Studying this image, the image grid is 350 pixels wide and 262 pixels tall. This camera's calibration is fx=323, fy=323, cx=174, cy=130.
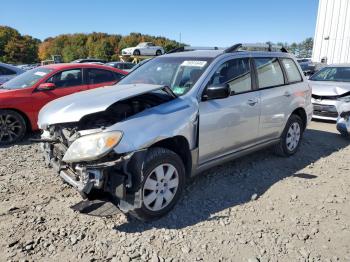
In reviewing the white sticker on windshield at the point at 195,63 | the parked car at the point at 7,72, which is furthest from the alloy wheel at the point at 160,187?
the parked car at the point at 7,72

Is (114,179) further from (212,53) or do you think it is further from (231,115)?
(212,53)

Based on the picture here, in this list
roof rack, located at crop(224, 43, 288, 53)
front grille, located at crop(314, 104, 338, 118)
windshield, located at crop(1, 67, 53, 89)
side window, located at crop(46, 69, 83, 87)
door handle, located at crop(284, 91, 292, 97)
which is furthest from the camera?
front grille, located at crop(314, 104, 338, 118)

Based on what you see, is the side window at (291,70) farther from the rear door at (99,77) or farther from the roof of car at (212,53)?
the rear door at (99,77)

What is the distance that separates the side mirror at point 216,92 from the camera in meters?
3.66

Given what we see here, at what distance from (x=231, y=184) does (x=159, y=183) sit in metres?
1.38

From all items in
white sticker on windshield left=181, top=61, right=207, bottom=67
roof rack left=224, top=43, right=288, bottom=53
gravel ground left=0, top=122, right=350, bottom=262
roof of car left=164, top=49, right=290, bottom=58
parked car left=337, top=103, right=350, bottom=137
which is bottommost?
gravel ground left=0, top=122, right=350, bottom=262

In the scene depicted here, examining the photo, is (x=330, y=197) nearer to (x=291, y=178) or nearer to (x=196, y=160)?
(x=291, y=178)

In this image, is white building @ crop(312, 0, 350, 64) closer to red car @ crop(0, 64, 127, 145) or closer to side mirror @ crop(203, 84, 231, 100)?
red car @ crop(0, 64, 127, 145)

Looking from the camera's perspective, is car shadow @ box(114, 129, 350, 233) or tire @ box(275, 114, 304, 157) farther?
tire @ box(275, 114, 304, 157)

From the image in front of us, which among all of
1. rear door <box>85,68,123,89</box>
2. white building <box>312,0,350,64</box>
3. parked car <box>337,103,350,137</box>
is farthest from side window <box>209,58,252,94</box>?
white building <box>312,0,350,64</box>

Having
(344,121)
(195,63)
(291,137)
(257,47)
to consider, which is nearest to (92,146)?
(195,63)

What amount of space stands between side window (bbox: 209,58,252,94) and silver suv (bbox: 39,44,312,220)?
0.04ft

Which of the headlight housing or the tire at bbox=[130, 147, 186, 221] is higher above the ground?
the headlight housing

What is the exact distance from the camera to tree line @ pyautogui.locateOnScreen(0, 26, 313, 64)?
67.6m
